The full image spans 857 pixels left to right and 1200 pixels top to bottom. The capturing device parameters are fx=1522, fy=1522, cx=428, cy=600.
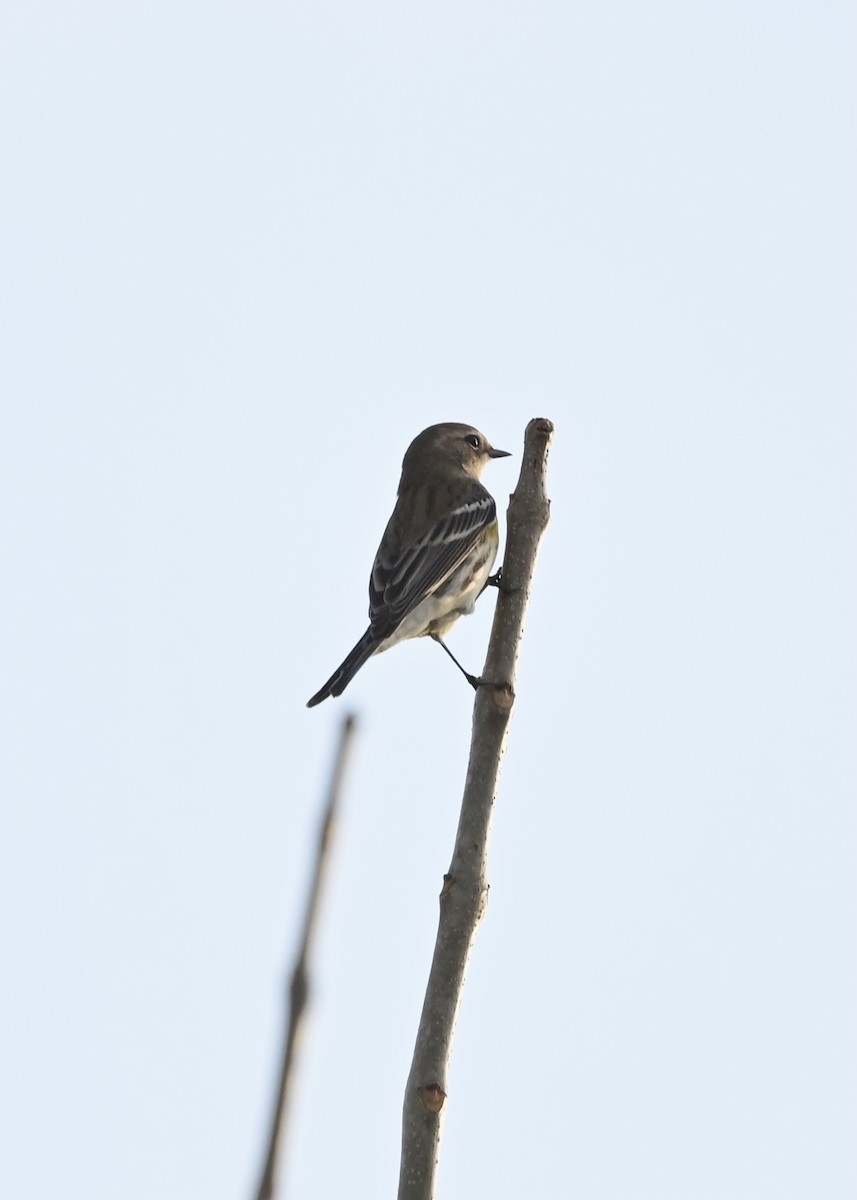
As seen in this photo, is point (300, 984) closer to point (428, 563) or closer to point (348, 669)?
point (348, 669)

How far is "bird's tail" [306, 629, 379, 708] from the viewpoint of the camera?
9.06 metres

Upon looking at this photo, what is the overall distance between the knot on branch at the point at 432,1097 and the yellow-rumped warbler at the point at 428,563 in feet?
19.2

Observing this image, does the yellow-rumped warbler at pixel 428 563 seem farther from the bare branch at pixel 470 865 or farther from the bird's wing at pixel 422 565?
the bare branch at pixel 470 865

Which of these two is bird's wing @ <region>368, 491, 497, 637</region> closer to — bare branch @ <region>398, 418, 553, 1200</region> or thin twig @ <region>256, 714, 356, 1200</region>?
bare branch @ <region>398, 418, 553, 1200</region>

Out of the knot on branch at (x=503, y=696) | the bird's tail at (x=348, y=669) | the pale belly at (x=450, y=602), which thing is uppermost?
the pale belly at (x=450, y=602)

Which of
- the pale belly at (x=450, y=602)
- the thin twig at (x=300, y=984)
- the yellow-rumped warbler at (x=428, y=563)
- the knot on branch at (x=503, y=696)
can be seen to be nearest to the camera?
the thin twig at (x=300, y=984)

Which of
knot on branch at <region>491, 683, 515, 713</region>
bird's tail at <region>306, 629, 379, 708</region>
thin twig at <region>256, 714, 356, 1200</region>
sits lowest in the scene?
thin twig at <region>256, 714, 356, 1200</region>

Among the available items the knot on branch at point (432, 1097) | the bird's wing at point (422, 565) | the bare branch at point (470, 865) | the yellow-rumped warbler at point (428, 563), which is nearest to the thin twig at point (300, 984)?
the bare branch at point (470, 865)

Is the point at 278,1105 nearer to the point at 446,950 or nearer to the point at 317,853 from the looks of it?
the point at 317,853

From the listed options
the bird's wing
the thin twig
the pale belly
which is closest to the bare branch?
the thin twig

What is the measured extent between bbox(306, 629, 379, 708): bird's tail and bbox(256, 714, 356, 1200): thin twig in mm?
6904

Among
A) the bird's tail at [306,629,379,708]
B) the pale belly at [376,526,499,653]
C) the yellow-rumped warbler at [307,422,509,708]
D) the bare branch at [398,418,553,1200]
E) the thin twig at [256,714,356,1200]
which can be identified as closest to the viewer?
the thin twig at [256,714,356,1200]

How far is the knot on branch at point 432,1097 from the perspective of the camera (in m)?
3.05

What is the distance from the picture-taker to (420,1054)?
124 inches
